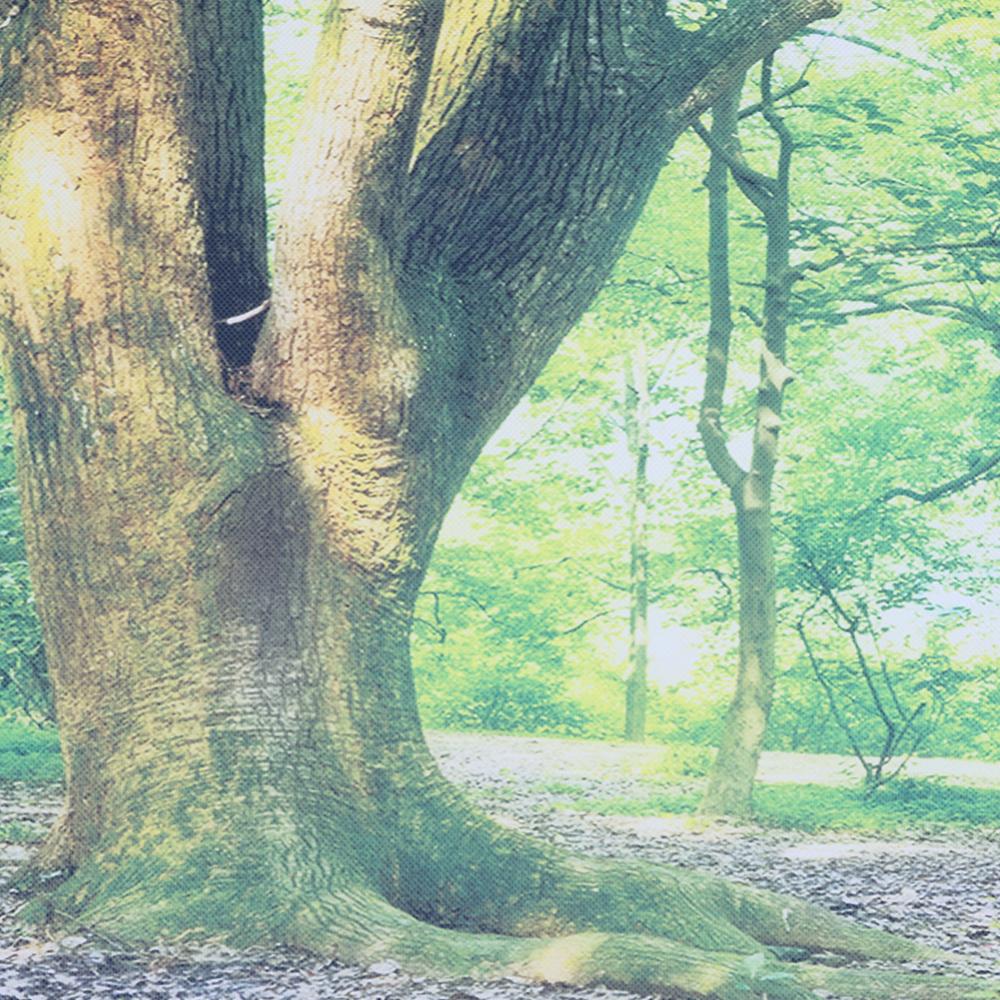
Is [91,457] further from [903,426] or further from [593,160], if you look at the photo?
[903,426]

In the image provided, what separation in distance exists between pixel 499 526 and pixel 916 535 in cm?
962

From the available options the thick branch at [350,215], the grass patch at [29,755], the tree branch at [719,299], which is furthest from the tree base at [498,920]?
the grass patch at [29,755]

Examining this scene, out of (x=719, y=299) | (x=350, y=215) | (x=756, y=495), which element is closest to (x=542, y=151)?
(x=350, y=215)

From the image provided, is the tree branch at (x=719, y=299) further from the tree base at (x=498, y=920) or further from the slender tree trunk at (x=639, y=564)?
the slender tree trunk at (x=639, y=564)

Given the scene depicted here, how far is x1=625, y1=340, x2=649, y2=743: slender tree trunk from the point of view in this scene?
20.4 metres

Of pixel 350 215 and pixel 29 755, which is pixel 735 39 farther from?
pixel 29 755

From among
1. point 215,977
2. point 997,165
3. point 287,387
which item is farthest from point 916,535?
point 215,977

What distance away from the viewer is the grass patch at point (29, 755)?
41.0 ft

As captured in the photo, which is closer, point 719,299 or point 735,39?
point 735,39

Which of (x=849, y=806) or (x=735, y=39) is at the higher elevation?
(x=735, y=39)

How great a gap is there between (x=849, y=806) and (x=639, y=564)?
27.6ft

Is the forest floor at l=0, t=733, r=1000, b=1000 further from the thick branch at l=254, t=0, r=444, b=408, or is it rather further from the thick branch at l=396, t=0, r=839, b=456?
the thick branch at l=396, t=0, r=839, b=456

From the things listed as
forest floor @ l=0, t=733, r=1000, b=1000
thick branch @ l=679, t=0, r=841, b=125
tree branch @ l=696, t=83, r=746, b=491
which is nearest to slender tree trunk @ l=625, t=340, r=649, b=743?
forest floor @ l=0, t=733, r=1000, b=1000

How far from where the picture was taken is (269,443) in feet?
17.7
